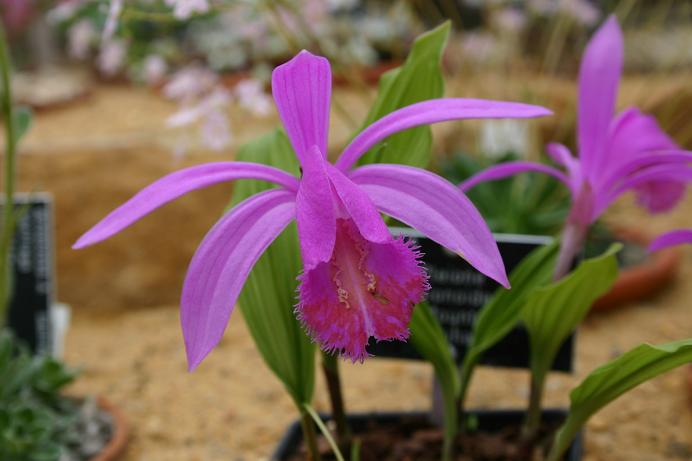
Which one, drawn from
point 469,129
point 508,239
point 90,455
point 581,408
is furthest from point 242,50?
point 581,408

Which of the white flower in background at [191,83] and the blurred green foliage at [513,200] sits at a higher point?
the white flower in background at [191,83]

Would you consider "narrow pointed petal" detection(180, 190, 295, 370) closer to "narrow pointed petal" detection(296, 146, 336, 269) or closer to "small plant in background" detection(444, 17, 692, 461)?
"narrow pointed petal" detection(296, 146, 336, 269)

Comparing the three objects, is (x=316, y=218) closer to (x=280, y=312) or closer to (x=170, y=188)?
(x=170, y=188)

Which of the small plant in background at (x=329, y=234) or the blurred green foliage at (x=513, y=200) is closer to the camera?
the small plant in background at (x=329, y=234)

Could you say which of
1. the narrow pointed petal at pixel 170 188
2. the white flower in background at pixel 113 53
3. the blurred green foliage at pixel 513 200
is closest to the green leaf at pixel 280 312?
the narrow pointed petal at pixel 170 188

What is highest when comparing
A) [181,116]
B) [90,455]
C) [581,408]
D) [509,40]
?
[509,40]

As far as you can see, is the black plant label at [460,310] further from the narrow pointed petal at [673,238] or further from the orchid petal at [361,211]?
the orchid petal at [361,211]

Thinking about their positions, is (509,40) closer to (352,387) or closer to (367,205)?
(352,387)
